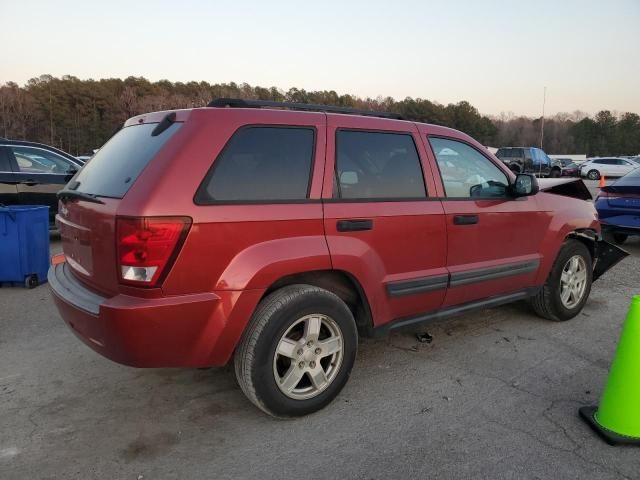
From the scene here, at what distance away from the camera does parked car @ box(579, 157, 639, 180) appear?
33.5 m

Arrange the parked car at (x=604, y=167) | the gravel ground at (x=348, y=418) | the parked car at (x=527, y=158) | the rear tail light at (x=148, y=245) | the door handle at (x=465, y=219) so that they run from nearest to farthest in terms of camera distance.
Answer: the rear tail light at (x=148, y=245) → the gravel ground at (x=348, y=418) → the door handle at (x=465, y=219) → the parked car at (x=527, y=158) → the parked car at (x=604, y=167)

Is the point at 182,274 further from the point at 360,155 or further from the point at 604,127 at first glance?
the point at 604,127

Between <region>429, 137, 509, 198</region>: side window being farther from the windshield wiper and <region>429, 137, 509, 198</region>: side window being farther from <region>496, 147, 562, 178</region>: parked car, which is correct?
<region>496, 147, 562, 178</region>: parked car

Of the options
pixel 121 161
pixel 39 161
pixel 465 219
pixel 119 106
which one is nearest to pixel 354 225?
pixel 465 219

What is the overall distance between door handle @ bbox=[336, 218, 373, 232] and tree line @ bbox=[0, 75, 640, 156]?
3337 centimetres

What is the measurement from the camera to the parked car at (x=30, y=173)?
26.6ft

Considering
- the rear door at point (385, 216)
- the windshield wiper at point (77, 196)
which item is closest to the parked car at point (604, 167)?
A: the rear door at point (385, 216)

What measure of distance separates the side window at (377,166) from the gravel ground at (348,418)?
1.39 meters

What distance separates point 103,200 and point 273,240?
3.24 feet

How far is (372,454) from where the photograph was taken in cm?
265

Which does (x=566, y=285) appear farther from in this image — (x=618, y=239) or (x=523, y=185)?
(x=618, y=239)

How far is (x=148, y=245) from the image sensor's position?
245 centimetres

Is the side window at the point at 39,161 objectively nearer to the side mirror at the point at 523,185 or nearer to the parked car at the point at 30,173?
the parked car at the point at 30,173

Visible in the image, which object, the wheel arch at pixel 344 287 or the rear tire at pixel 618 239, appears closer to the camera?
the wheel arch at pixel 344 287
